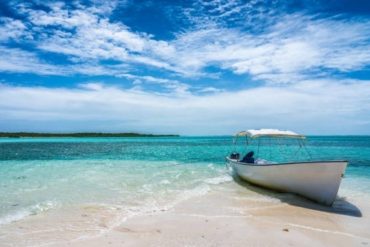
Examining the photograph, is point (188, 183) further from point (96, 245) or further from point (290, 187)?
point (96, 245)

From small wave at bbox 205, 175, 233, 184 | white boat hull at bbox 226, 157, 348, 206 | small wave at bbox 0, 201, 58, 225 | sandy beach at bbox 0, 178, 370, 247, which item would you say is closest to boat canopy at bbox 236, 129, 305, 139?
white boat hull at bbox 226, 157, 348, 206

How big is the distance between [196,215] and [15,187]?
8.11m

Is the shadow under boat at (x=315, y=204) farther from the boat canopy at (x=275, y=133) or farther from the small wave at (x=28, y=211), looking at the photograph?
the small wave at (x=28, y=211)

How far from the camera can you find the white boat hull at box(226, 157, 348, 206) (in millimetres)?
10852

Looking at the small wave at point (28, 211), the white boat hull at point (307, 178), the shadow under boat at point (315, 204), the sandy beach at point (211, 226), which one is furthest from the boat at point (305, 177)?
the small wave at point (28, 211)

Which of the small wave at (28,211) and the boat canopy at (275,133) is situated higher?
the boat canopy at (275,133)

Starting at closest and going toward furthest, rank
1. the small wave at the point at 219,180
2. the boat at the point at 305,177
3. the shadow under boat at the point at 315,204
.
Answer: the shadow under boat at the point at 315,204 < the boat at the point at 305,177 < the small wave at the point at 219,180

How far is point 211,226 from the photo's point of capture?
8117mm

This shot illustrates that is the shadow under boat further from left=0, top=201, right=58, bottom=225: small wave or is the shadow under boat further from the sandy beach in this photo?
left=0, top=201, right=58, bottom=225: small wave

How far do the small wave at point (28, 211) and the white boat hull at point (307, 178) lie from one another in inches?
304

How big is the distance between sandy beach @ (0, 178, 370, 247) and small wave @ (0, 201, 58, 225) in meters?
0.37

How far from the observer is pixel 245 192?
13.3 meters

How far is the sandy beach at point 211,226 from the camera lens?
694 centimetres

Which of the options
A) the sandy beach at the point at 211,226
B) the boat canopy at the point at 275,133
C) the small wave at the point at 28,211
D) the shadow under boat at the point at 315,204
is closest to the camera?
the sandy beach at the point at 211,226
